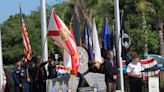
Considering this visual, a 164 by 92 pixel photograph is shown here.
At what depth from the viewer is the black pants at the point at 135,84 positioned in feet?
58.4

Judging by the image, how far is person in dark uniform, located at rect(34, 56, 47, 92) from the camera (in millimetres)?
14886

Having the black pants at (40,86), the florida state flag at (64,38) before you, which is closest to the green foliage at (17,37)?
the black pants at (40,86)

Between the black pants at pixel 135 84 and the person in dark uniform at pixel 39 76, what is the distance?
398 cm

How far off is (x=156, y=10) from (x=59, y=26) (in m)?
27.7

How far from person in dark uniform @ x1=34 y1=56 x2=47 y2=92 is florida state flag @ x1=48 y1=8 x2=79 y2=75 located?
1327 mm

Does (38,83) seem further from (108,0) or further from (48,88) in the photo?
(108,0)

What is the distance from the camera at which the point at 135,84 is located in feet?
58.8

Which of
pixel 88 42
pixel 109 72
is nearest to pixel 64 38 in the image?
pixel 109 72

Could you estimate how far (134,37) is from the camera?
35.3m

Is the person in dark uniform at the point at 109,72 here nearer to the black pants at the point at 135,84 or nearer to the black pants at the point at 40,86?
the black pants at the point at 135,84

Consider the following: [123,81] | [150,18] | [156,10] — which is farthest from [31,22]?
[123,81]

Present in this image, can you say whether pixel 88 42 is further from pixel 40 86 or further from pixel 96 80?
pixel 40 86

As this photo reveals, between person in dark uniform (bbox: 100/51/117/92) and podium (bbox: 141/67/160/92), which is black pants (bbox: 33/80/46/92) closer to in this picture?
person in dark uniform (bbox: 100/51/117/92)

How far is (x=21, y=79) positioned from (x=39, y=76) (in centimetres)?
94
